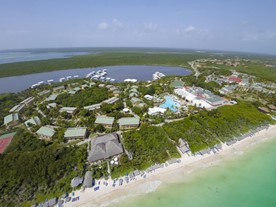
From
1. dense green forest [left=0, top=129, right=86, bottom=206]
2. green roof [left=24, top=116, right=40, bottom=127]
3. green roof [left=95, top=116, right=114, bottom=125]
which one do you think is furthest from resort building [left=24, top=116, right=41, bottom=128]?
green roof [left=95, top=116, right=114, bottom=125]

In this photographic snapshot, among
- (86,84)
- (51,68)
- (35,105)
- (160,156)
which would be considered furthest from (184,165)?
(51,68)

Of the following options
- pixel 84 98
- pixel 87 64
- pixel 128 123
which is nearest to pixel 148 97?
pixel 128 123

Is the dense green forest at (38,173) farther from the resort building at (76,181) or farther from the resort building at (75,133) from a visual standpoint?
the resort building at (75,133)

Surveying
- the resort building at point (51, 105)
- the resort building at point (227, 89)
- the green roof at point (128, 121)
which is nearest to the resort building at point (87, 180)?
the green roof at point (128, 121)

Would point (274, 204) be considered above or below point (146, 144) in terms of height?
below

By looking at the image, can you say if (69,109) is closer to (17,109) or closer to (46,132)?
(46,132)

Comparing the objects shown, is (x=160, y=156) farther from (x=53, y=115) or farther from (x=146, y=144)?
(x=53, y=115)
